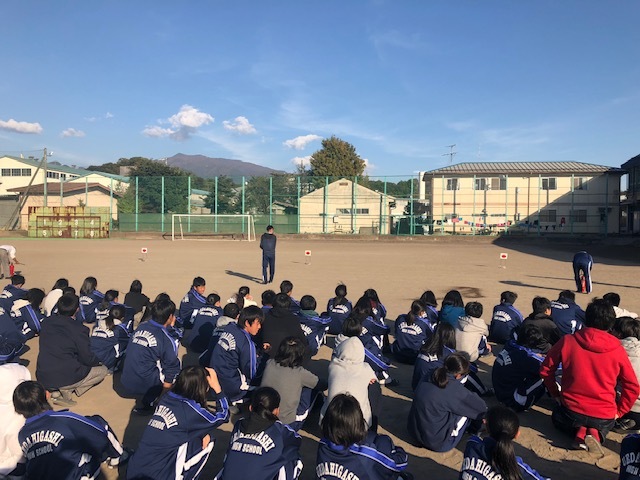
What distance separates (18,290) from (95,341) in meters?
2.54

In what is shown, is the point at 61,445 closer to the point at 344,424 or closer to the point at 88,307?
the point at 344,424

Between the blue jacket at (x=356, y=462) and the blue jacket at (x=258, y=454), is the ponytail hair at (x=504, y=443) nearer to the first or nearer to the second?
the blue jacket at (x=356, y=462)

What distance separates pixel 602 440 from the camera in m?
4.20

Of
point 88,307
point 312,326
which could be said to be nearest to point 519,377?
point 312,326

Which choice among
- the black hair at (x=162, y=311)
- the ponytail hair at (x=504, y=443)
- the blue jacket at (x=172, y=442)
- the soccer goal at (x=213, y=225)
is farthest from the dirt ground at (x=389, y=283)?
the soccer goal at (x=213, y=225)

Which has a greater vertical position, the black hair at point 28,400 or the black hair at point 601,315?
the black hair at point 601,315

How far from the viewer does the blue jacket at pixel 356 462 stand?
284cm

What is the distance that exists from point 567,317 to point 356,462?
4924 mm

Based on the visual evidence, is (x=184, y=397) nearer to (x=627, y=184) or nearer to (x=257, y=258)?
(x=257, y=258)

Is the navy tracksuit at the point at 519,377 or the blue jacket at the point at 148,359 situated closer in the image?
the navy tracksuit at the point at 519,377

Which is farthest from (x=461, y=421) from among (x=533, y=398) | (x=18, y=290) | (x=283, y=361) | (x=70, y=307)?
(x=18, y=290)

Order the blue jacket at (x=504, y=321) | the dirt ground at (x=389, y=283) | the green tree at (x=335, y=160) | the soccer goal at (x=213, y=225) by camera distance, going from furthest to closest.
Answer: the green tree at (x=335, y=160), the soccer goal at (x=213, y=225), the blue jacket at (x=504, y=321), the dirt ground at (x=389, y=283)

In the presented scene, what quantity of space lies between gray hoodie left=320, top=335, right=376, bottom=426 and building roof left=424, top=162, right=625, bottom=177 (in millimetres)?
35782

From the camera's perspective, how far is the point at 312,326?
659 centimetres
